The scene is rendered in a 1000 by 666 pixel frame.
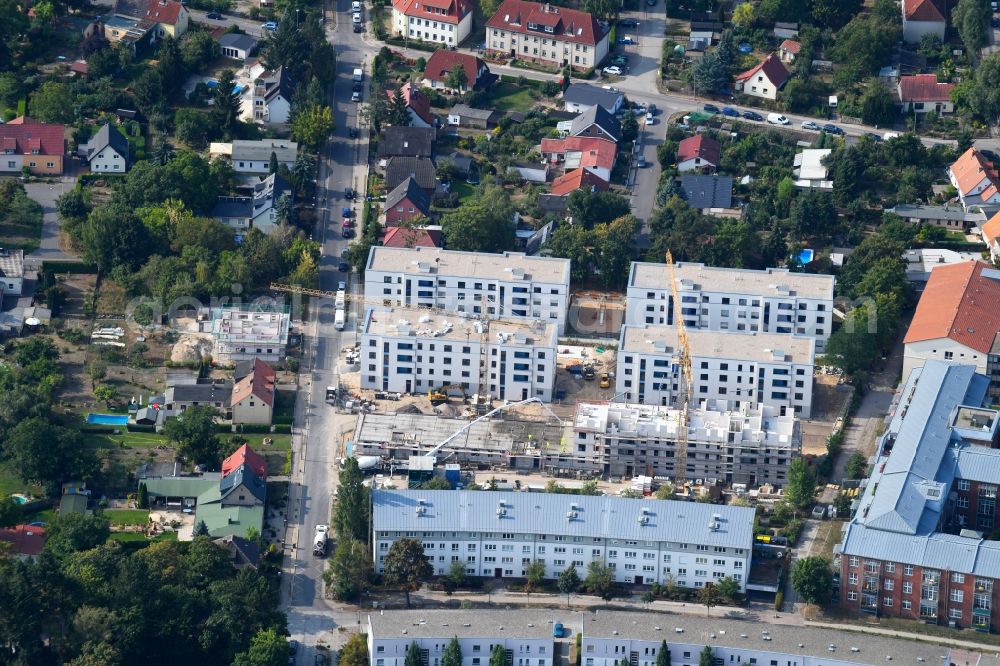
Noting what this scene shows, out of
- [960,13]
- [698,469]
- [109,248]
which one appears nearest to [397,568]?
[698,469]

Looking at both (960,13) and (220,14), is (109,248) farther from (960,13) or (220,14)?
(960,13)

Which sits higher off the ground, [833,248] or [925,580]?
[833,248]

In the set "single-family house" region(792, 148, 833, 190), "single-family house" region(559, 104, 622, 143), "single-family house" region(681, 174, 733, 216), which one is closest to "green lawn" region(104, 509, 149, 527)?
"single-family house" region(681, 174, 733, 216)

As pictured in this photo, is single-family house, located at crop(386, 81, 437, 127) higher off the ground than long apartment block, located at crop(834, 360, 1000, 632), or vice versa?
single-family house, located at crop(386, 81, 437, 127)

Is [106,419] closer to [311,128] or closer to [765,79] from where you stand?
[311,128]

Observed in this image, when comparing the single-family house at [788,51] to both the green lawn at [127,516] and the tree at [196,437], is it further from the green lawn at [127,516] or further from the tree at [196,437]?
the green lawn at [127,516]

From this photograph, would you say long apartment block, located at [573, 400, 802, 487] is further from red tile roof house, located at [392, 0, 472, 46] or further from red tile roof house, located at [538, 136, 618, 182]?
red tile roof house, located at [392, 0, 472, 46]
